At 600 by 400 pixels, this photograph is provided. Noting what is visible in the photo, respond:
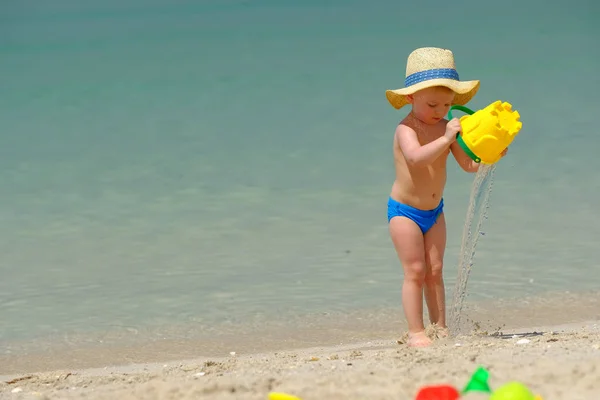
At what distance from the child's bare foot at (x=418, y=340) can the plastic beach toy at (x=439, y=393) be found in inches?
44.8

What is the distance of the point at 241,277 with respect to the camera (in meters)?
5.27

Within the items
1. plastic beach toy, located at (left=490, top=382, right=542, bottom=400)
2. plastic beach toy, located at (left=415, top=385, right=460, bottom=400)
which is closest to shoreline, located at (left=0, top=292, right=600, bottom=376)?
plastic beach toy, located at (left=415, top=385, right=460, bottom=400)

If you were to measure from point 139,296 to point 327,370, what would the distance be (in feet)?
6.98

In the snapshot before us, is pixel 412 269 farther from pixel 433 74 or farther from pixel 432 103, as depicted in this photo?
pixel 433 74

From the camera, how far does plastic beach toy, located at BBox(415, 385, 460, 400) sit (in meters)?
2.53

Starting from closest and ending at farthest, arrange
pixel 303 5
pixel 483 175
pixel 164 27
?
Answer: pixel 483 175 → pixel 164 27 → pixel 303 5

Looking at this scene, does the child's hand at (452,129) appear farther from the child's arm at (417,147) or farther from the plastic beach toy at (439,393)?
the plastic beach toy at (439,393)

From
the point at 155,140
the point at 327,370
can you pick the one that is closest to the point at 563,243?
the point at 327,370

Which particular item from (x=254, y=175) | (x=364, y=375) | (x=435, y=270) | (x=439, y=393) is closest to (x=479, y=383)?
(x=439, y=393)

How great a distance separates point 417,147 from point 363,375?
41.4 inches

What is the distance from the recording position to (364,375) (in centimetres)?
295

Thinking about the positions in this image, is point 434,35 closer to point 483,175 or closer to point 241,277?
point 241,277

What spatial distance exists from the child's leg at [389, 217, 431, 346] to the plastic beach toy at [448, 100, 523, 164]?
0.43 m

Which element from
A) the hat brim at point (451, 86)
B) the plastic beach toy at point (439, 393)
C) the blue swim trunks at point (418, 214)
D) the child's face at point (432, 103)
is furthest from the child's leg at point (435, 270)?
the plastic beach toy at point (439, 393)
